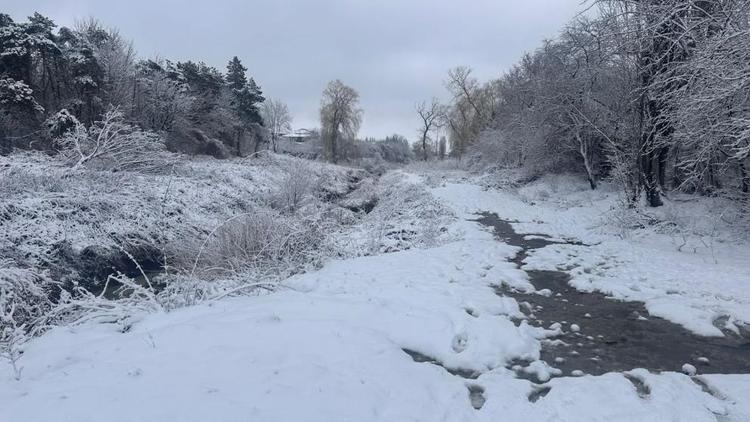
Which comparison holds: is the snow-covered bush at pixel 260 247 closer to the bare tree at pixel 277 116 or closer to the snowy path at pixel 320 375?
the snowy path at pixel 320 375

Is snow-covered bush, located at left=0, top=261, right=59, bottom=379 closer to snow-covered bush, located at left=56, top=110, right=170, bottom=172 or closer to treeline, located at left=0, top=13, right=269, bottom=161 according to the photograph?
snow-covered bush, located at left=56, top=110, right=170, bottom=172

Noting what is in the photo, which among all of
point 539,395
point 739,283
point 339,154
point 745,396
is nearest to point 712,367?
point 745,396

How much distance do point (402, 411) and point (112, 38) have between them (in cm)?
2909

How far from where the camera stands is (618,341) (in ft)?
15.2

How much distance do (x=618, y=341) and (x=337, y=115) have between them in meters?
43.1

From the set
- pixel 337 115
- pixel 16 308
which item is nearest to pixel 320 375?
pixel 16 308

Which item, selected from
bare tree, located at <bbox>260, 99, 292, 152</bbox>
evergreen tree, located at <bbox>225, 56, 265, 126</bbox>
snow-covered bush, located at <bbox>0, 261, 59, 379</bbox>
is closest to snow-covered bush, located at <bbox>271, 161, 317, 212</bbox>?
snow-covered bush, located at <bbox>0, 261, 59, 379</bbox>

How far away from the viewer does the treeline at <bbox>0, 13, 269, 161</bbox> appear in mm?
16281

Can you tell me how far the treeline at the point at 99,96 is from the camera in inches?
641

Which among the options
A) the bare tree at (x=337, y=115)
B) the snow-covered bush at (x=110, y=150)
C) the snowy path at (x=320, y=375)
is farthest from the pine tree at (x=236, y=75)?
the snowy path at (x=320, y=375)

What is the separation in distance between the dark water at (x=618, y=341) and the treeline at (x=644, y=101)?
2938 mm

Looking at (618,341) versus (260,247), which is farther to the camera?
(260,247)

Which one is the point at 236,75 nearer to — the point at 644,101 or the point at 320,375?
the point at 644,101

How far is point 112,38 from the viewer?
24.7m
